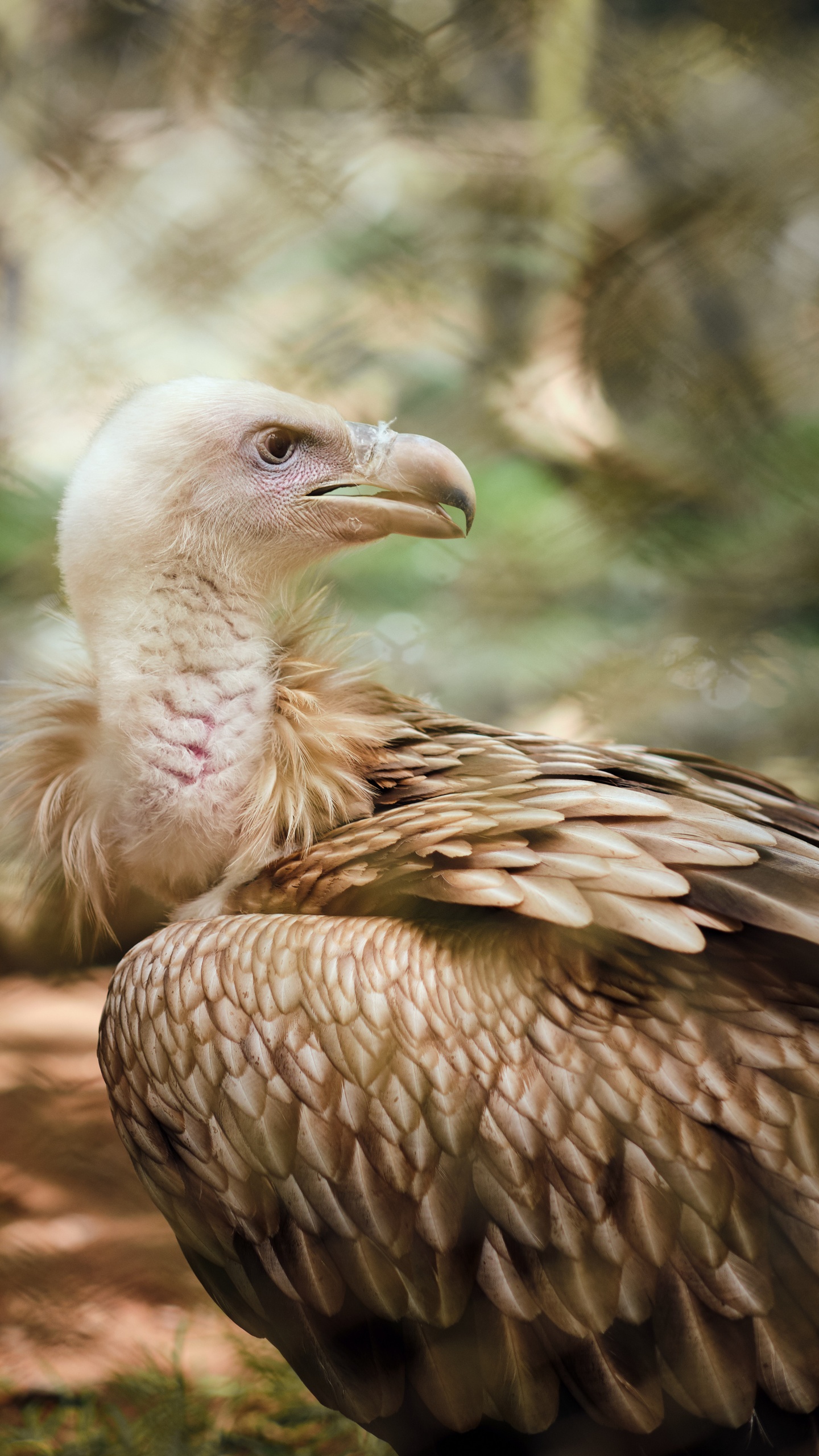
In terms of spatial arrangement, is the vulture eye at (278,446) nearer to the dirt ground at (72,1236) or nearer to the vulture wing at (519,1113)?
the vulture wing at (519,1113)

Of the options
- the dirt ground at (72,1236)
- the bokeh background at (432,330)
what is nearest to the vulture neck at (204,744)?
the bokeh background at (432,330)

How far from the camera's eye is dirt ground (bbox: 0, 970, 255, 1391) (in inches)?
54.7

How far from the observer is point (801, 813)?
1229mm

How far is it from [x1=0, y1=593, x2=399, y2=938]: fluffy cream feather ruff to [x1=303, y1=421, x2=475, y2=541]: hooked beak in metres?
0.15

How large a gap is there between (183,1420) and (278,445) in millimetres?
1322

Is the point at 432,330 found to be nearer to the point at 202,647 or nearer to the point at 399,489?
the point at 399,489

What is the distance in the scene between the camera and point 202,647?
1.11 m

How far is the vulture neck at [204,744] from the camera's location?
42.9 inches

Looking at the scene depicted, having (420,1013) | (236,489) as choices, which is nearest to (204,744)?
(236,489)

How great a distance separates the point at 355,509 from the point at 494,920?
0.54m

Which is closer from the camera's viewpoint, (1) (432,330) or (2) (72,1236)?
(2) (72,1236)

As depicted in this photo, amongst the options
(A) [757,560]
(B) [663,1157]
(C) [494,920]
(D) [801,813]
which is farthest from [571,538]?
(B) [663,1157]

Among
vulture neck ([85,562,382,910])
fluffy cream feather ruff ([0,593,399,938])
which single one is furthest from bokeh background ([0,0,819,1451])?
vulture neck ([85,562,382,910])

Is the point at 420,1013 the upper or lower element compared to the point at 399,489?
lower
